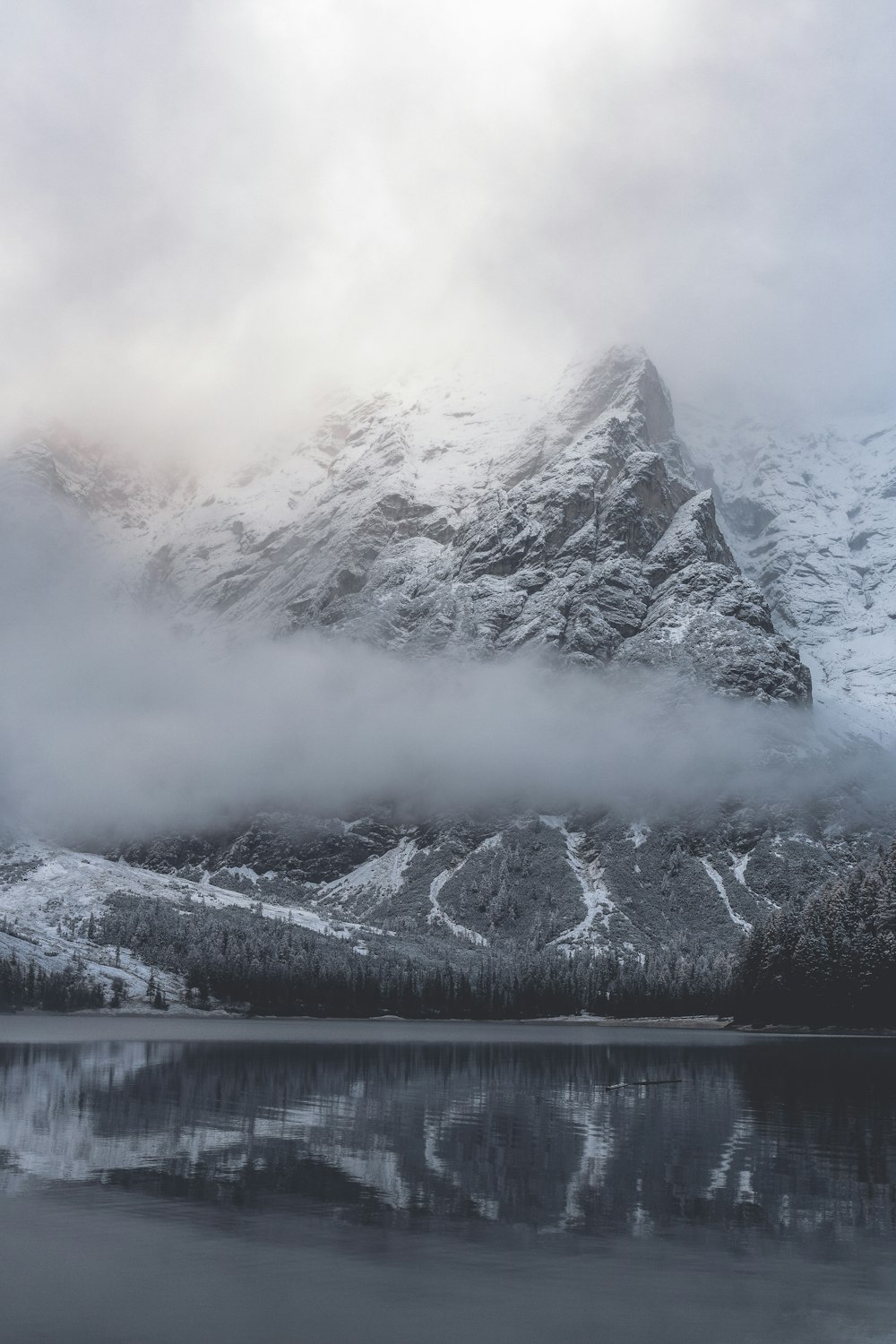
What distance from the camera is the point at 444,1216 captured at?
55312mm

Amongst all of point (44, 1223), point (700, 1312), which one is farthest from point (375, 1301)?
point (44, 1223)

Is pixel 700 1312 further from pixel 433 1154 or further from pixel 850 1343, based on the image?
pixel 433 1154

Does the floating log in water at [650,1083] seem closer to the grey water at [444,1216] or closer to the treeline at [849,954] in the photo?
the grey water at [444,1216]

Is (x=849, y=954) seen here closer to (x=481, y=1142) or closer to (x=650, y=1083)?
(x=650, y=1083)

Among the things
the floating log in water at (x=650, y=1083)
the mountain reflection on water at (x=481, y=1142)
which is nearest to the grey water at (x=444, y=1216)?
the mountain reflection on water at (x=481, y=1142)

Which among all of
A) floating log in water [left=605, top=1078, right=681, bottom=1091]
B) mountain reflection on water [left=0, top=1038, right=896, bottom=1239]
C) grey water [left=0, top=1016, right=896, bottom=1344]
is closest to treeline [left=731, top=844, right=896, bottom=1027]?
mountain reflection on water [left=0, top=1038, right=896, bottom=1239]

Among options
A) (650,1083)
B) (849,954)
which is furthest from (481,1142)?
(849,954)

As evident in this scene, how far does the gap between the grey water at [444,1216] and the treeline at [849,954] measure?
6297cm

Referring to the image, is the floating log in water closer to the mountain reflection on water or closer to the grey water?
the mountain reflection on water

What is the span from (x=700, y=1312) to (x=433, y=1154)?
3499cm

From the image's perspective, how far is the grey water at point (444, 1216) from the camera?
132 ft

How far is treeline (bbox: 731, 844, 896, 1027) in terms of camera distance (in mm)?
171750

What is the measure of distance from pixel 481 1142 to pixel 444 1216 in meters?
25.1

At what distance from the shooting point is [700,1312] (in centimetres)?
4109
